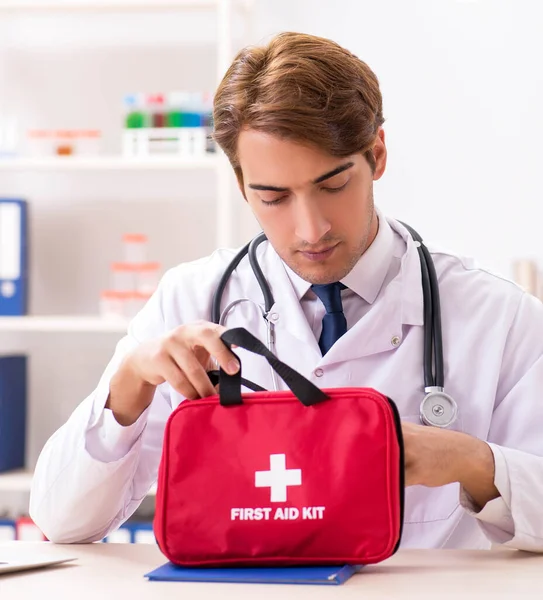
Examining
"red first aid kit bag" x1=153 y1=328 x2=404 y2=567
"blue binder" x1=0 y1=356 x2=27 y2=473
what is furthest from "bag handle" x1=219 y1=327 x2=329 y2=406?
"blue binder" x1=0 y1=356 x2=27 y2=473

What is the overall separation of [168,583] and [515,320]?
2.23 ft

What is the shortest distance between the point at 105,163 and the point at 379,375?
1257 mm

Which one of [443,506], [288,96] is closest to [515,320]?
[443,506]

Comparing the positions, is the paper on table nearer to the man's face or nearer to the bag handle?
the bag handle

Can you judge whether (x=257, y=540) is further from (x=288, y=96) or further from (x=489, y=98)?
(x=489, y=98)

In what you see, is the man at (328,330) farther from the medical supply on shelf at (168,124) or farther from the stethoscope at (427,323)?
the medical supply on shelf at (168,124)

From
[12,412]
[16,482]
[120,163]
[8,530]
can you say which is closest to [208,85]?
[120,163]

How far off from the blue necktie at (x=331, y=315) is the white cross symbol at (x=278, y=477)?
0.42 m

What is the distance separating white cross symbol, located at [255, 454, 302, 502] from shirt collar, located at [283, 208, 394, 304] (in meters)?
0.48

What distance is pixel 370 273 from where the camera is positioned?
1366 millimetres

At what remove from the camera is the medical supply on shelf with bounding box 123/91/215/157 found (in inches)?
91.1

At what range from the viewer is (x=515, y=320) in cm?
134

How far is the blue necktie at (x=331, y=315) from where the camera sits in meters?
1.34

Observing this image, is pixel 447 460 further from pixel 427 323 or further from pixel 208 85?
pixel 208 85
